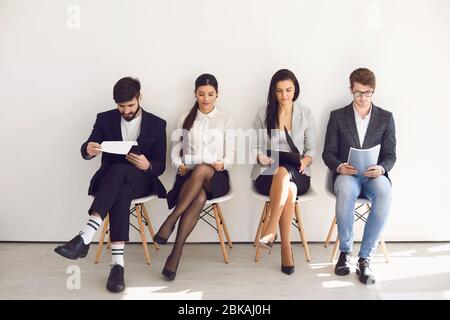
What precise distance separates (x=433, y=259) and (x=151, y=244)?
2.13 meters

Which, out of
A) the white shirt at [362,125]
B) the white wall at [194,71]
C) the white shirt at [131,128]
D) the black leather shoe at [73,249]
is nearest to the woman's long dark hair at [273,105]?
the white wall at [194,71]

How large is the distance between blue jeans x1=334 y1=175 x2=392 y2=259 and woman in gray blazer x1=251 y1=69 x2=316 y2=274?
296mm

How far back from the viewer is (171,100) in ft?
12.0

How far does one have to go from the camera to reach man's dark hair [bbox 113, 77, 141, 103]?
3.22m

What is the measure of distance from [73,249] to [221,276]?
0.97 metres

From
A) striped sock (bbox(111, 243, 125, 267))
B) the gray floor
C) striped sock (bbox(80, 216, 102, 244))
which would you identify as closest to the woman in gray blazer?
the gray floor

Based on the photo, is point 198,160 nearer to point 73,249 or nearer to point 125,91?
point 125,91

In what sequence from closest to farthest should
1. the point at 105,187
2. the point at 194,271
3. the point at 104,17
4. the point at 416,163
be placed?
the point at 105,187, the point at 194,271, the point at 104,17, the point at 416,163

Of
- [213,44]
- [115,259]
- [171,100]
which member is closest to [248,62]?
[213,44]

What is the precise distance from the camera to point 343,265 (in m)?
3.25

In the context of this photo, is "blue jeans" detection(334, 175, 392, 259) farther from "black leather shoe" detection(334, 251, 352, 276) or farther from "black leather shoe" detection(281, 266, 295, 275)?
"black leather shoe" detection(281, 266, 295, 275)

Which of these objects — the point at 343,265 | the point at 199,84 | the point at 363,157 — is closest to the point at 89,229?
the point at 199,84

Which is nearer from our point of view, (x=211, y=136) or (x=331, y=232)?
(x=211, y=136)
